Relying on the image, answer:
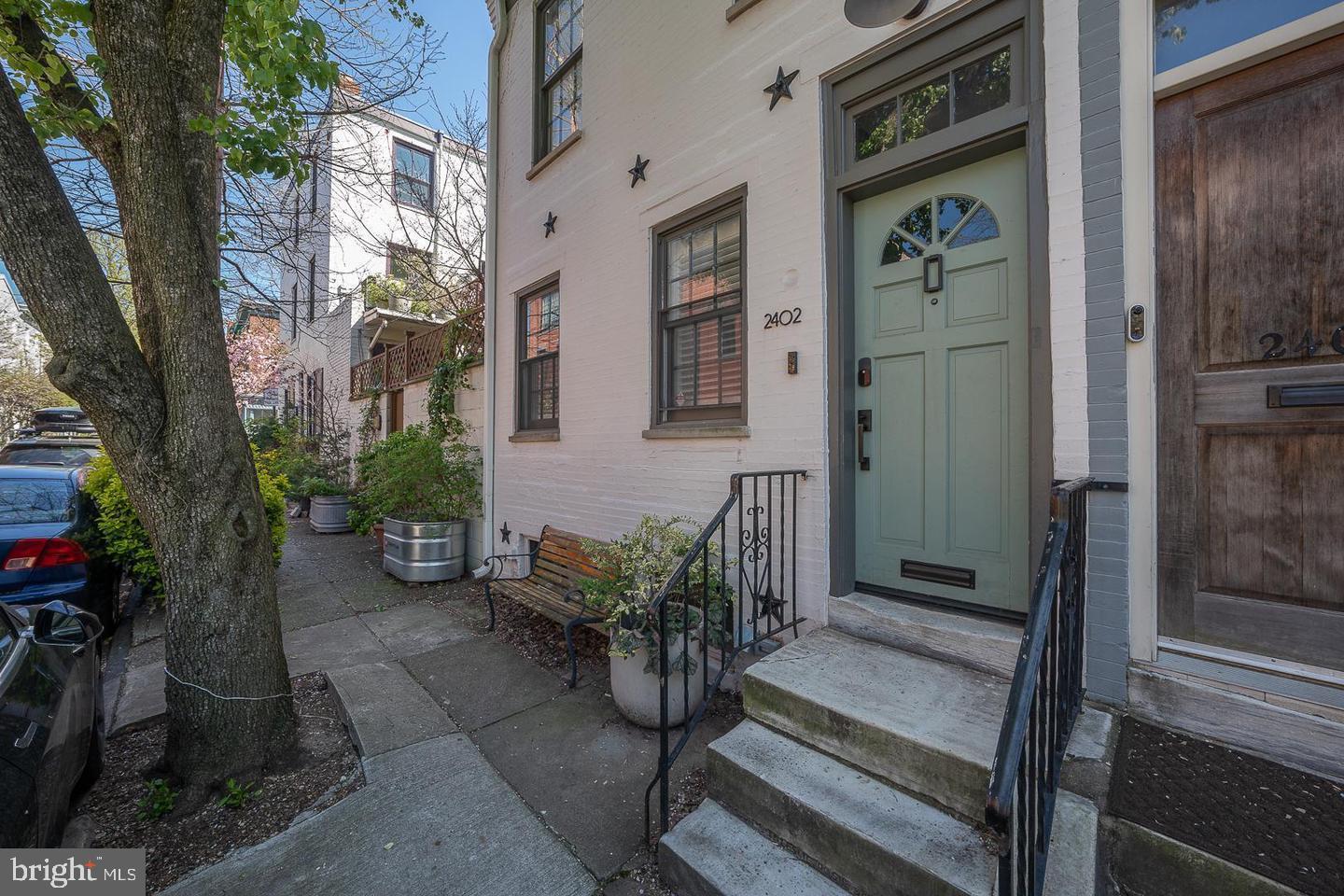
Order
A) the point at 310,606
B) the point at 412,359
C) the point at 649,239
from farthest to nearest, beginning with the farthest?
the point at 412,359
the point at 310,606
the point at 649,239

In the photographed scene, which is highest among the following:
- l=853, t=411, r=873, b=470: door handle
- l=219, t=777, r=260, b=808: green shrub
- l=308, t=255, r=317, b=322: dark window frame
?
l=308, t=255, r=317, b=322: dark window frame

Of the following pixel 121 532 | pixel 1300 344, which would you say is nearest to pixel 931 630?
pixel 1300 344

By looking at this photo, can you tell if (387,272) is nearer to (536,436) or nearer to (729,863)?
(536,436)

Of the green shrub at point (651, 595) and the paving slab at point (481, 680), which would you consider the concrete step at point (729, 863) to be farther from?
the paving slab at point (481, 680)

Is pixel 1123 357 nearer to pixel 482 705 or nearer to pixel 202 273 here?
pixel 482 705

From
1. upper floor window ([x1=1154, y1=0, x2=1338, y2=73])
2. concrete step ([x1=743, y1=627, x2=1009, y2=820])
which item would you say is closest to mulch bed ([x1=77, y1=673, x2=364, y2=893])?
concrete step ([x1=743, y1=627, x2=1009, y2=820])

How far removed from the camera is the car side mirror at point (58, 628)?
6.86 feet

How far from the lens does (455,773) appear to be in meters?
2.66

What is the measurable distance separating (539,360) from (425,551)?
2.49m

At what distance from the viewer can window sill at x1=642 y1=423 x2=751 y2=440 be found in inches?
136

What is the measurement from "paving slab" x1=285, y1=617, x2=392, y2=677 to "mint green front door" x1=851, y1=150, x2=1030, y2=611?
3635 mm

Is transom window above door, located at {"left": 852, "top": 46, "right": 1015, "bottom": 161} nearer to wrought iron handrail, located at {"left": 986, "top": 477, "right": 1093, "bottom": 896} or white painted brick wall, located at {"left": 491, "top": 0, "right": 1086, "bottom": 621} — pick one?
white painted brick wall, located at {"left": 491, "top": 0, "right": 1086, "bottom": 621}

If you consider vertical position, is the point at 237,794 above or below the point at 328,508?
below

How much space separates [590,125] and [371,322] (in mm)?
6525
